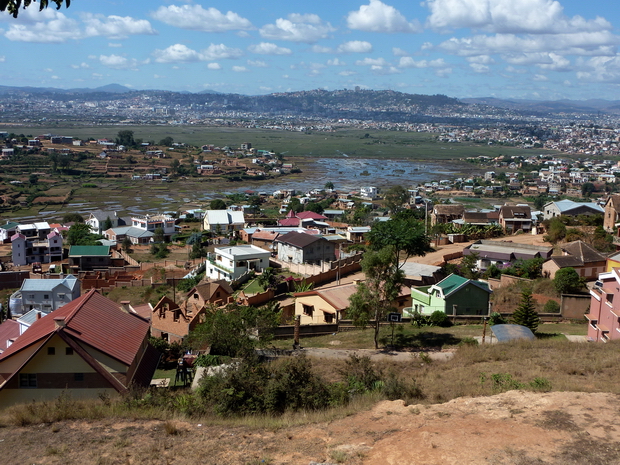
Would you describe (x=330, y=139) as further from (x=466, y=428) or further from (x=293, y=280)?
(x=466, y=428)

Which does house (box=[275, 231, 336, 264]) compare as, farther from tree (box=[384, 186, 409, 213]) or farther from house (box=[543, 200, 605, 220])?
tree (box=[384, 186, 409, 213])

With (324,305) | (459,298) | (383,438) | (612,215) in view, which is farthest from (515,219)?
(383,438)

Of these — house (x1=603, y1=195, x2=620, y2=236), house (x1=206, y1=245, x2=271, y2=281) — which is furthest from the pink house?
house (x1=603, y1=195, x2=620, y2=236)

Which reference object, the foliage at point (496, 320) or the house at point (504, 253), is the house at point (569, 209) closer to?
the house at point (504, 253)

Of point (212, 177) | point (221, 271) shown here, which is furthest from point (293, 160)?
point (221, 271)

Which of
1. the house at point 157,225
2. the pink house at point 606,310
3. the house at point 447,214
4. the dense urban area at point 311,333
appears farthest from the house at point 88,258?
the pink house at point 606,310

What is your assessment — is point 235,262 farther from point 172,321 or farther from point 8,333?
point 8,333
